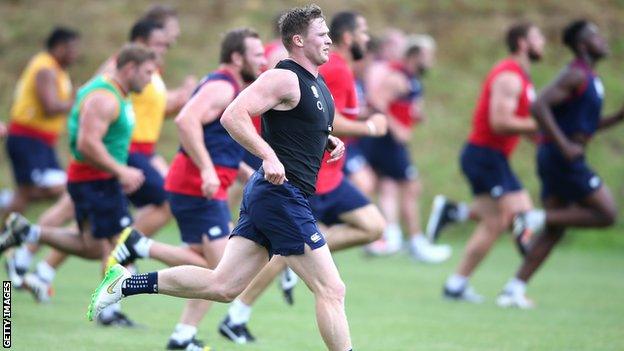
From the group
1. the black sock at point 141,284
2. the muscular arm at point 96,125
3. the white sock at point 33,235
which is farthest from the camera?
the white sock at point 33,235

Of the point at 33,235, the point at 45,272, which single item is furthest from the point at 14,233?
the point at 45,272

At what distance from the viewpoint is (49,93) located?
13516 mm

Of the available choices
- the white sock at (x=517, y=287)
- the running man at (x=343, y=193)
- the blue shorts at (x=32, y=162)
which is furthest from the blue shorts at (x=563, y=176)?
the blue shorts at (x=32, y=162)

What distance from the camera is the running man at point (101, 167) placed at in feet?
29.8

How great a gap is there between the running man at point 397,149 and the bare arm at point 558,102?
502 centimetres

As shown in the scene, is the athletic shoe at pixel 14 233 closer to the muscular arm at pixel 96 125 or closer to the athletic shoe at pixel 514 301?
the muscular arm at pixel 96 125

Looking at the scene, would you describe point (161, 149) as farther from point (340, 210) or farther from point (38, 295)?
point (340, 210)

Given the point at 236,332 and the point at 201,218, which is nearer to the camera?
the point at 201,218

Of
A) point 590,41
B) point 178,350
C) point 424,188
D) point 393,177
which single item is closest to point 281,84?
point 178,350

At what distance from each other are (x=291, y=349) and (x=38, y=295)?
3326 mm

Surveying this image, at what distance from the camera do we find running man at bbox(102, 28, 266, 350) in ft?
26.9

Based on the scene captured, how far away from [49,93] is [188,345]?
21.4 ft

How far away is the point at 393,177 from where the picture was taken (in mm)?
16516

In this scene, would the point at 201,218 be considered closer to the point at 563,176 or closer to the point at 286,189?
the point at 286,189
